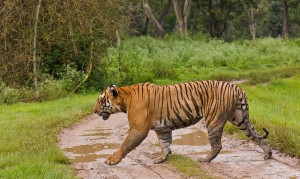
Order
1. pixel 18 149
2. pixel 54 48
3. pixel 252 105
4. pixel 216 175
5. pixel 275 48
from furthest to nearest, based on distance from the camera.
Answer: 1. pixel 275 48
2. pixel 54 48
3. pixel 252 105
4. pixel 18 149
5. pixel 216 175

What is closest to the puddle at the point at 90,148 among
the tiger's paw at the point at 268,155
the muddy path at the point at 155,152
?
the muddy path at the point at 155,152

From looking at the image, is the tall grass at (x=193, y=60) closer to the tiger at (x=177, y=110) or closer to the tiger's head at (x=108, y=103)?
the tiger's head at (x=108, y=103)

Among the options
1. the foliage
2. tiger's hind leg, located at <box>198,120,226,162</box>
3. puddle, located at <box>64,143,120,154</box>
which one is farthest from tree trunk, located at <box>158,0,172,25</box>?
tiger's hind leg, located at <box>198,120,226,162</box>

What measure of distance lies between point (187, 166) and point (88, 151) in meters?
2.42

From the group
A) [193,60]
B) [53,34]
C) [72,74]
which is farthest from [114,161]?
[193,60]

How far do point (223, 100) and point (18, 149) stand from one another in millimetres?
3626

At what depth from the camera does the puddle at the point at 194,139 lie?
34.1 ft

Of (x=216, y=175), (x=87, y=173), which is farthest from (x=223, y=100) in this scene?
(x=87, y=173)

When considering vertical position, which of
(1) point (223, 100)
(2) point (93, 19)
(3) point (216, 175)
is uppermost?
(2) point (93, 19)

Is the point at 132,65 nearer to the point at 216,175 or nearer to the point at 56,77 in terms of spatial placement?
the point at 56,77

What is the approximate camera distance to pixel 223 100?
852 cm

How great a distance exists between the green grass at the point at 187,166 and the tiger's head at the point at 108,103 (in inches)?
48.4

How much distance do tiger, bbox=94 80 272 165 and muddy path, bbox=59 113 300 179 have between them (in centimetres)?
26

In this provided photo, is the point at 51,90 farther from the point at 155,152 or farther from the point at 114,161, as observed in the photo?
the point at 114,161
